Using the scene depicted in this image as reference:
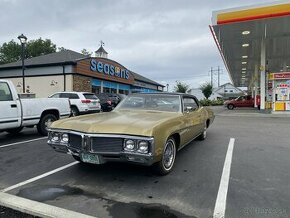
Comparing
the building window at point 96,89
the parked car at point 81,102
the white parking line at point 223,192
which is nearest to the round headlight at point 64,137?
the white parking line at point 223,192

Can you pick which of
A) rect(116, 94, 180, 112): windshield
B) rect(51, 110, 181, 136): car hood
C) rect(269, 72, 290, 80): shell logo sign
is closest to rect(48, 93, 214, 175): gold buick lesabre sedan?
rect(51, 110, 181, 136): car hood

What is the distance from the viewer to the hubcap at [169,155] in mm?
5254

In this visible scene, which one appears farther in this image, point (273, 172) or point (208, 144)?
point (208, 144)

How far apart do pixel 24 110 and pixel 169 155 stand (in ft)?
18.1

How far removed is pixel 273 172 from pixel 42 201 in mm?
4228

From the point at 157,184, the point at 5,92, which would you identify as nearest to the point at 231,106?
the point at 5,92

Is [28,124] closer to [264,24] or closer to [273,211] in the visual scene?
[273,211]

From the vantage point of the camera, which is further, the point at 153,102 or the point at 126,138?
the point at 153,102

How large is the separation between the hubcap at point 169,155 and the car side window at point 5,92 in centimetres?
552

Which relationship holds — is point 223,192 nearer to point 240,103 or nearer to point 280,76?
point 280,76

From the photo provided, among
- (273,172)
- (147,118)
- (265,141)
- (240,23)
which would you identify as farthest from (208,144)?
(240,23)

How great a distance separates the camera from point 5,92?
8359mm

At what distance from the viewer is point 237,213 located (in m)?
3.71

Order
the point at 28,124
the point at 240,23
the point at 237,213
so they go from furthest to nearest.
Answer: the point at 240,23, the point at 28,124, the point at 237,213
